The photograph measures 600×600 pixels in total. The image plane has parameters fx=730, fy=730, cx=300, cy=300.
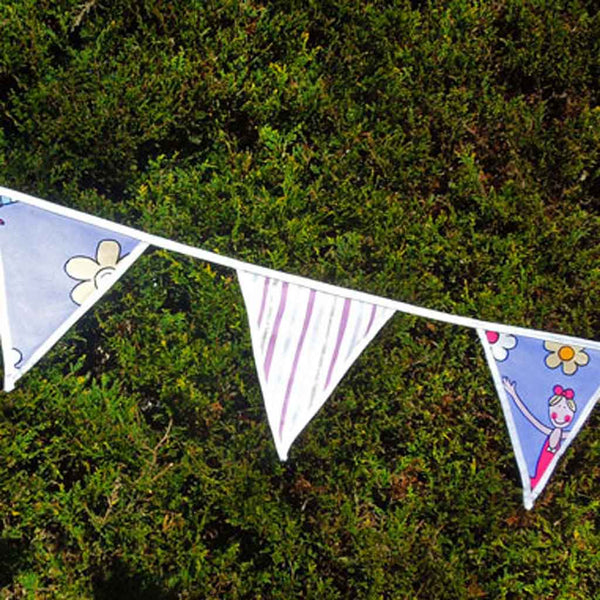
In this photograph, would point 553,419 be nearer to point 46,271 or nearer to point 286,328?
point 286,328

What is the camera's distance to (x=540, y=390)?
3160 mm

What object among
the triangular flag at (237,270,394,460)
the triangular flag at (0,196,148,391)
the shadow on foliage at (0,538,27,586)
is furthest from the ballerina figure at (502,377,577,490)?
the shadow on foliage at (0,538,27,586)

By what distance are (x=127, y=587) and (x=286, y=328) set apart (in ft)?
6.50

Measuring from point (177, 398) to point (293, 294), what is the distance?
1.49 meters

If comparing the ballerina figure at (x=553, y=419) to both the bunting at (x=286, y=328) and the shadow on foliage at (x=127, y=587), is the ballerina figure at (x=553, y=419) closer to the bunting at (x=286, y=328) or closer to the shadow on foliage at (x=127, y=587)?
the bunting at (x=286, y=328)

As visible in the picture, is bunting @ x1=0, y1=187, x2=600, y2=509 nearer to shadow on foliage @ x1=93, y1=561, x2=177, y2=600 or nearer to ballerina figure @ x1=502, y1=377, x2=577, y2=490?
ballerina figure @ x1=502, y1=377, x2=577, y2=490

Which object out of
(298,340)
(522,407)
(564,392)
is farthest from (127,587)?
(564,392)

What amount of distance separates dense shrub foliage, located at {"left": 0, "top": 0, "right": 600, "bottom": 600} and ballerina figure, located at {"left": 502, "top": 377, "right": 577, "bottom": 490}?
99 cm

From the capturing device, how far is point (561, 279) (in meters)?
4.54

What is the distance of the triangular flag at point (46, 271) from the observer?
2803 mm

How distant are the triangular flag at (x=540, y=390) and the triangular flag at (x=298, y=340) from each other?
0.57 m

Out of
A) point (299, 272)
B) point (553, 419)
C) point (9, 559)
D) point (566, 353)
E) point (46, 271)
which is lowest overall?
point (9, 559)

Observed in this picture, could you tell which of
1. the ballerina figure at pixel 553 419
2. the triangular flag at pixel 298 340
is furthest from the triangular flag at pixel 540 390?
the triangular flag at pixel 298 340

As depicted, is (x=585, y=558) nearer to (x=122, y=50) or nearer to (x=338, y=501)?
(x=338, y=501)
